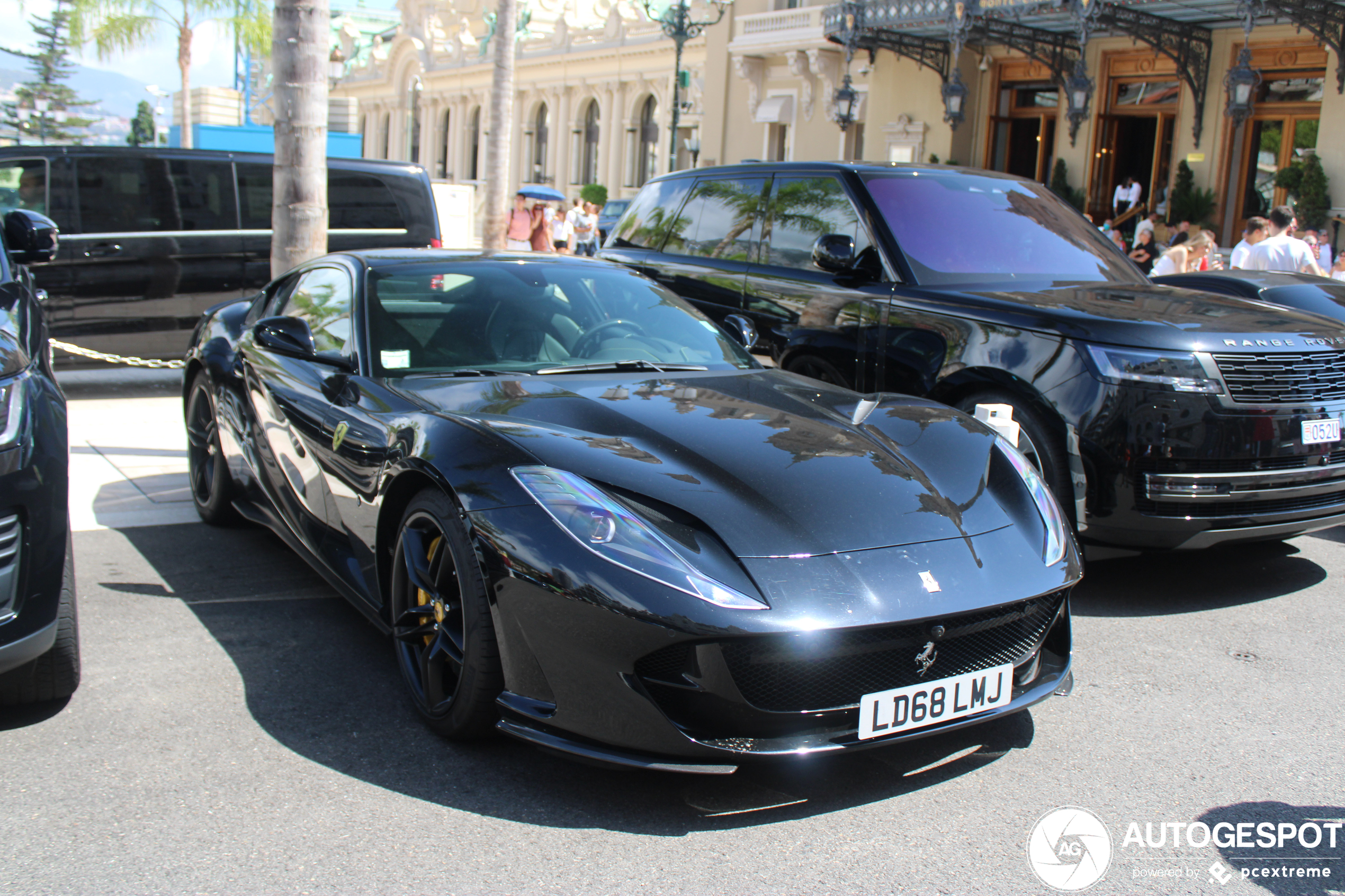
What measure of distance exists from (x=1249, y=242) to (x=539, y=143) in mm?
48051

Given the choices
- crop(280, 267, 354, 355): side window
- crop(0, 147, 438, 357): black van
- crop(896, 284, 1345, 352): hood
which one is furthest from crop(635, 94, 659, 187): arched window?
crop(280, 267, 354, 355): side window

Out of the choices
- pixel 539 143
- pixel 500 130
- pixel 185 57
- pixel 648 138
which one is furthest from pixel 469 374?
pixel 539 143

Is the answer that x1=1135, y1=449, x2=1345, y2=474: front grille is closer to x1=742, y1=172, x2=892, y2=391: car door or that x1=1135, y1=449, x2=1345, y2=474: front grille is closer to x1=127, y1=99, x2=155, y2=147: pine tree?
x1=742, y1=172, x2=892, y2=391: car door

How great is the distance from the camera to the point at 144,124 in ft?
297

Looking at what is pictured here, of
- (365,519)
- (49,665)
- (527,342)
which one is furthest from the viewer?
(527,342)

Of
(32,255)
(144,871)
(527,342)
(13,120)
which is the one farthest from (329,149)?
(13,120)

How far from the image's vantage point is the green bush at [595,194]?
148 feet

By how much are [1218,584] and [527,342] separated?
320 centimetres

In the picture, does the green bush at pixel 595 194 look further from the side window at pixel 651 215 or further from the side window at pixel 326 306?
the side window at pixel 326 306

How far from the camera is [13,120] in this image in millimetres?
73062

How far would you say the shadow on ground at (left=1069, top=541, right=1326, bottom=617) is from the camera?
16.0 feet

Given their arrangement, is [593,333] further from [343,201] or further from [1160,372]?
[343,201]

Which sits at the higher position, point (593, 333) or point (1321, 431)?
point (593, 333)

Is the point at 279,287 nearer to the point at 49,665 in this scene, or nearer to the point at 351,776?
the point at 49,665
